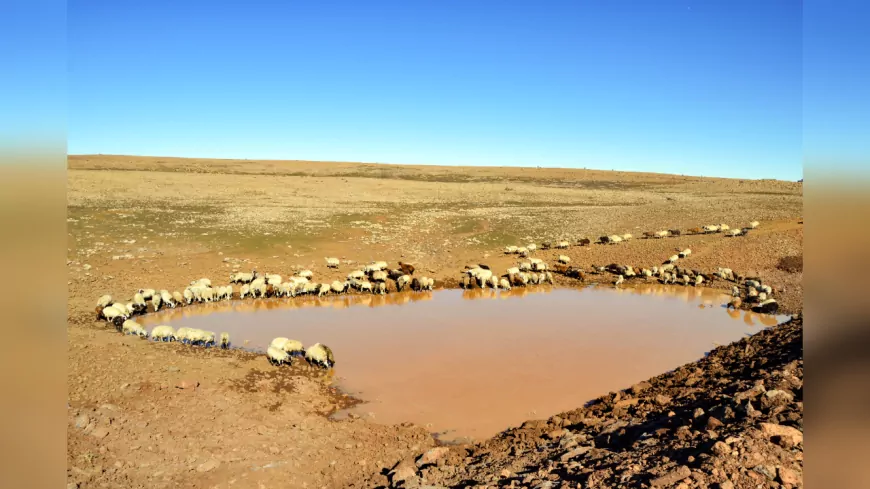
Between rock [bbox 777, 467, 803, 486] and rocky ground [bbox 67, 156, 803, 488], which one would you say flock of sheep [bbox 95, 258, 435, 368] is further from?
rock [bbox 777, 467, 803, 486]

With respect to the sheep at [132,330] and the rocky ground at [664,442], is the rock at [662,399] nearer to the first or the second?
the rocky ground at [664,442]

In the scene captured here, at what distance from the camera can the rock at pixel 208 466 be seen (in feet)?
21.7

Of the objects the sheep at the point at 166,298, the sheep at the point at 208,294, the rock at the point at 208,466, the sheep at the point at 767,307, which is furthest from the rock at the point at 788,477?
the sheep at the point at 166,298

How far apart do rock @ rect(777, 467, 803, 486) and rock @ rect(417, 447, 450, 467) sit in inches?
165

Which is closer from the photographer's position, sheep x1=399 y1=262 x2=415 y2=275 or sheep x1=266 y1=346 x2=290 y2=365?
sheep x1=266 y1=346 x2=290 y2=365

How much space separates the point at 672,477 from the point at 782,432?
1.28 m

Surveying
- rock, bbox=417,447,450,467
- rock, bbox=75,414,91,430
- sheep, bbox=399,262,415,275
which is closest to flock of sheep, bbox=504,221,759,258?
sheep, bbox=399,262,415,275

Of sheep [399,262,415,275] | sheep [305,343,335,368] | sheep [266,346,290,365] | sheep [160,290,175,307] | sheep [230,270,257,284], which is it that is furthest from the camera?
sheep [399,262,415,275]

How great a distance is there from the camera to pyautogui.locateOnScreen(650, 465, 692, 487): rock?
455cm

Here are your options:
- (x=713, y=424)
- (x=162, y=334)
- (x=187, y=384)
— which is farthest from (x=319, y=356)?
(x=713, y=424)

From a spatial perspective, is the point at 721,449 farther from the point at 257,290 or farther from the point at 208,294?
the point at 208,294
